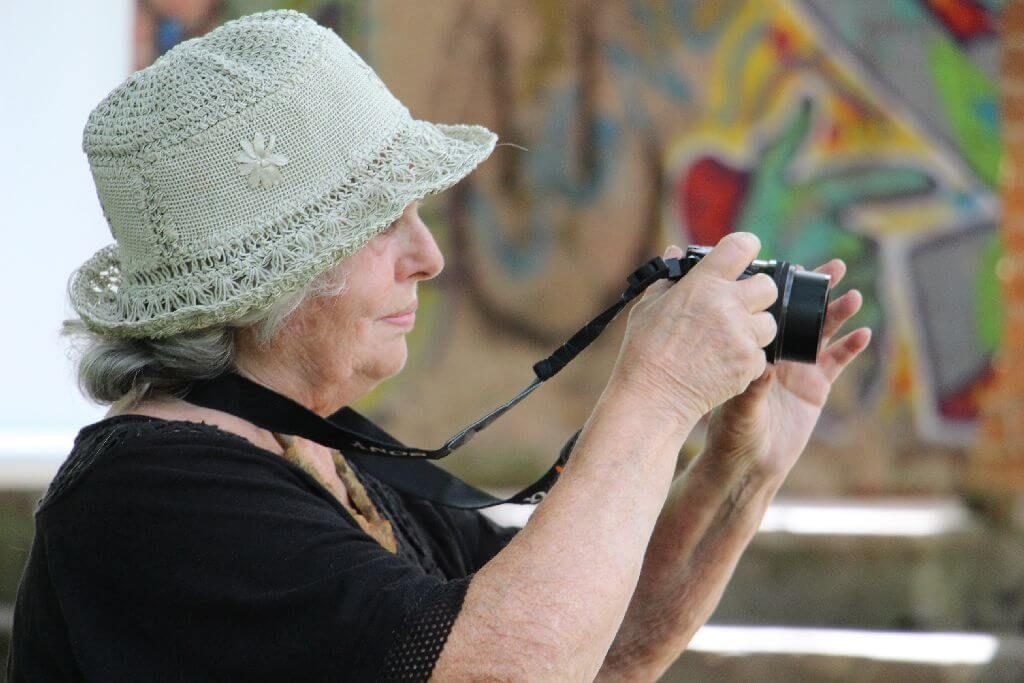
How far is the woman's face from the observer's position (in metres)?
1.62

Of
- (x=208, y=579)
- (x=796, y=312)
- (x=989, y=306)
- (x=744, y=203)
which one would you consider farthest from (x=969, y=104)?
(x=208, y=579)

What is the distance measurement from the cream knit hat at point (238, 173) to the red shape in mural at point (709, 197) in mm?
2994

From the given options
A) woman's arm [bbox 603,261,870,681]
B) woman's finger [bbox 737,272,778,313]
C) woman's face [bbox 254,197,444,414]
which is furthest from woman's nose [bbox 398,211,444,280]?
woman's arm [bbox 603,261,870,681]

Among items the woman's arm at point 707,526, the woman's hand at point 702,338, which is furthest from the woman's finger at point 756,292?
the woman's arm at point 707,526

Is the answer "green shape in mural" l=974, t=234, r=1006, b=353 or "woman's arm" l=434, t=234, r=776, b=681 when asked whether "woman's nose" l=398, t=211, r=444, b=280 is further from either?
"green shape in mural" l=974, t=234, r=1006, b=353

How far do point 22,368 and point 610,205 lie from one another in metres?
2.25

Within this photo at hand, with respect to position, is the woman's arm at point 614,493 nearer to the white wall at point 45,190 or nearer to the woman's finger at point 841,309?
the woman's finger at point 841,309

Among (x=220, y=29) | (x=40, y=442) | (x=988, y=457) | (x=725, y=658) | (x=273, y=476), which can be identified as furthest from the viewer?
(x=40, y=442)

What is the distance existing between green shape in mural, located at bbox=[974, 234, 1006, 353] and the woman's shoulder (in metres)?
3.45

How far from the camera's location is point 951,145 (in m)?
4.45

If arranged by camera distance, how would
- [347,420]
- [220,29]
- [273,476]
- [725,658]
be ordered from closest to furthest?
[273,476] < [220,29] < [347,420] < [725,658]

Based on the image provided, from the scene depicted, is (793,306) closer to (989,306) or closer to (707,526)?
(707,526)

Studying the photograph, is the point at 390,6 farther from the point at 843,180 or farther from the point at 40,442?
the point at 40,442

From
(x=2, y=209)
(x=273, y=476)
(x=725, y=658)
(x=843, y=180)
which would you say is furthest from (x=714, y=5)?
(x=273, y=476)
